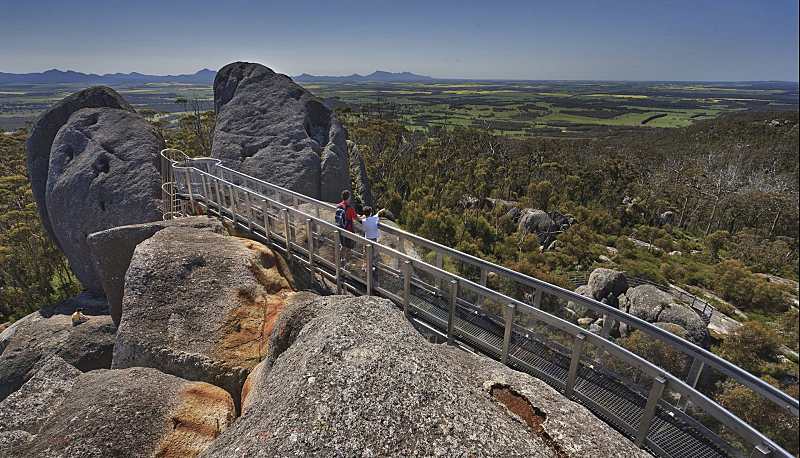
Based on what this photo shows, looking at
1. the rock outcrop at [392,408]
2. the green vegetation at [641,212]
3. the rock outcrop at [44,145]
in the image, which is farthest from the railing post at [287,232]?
the rock outcrop at [44,145]

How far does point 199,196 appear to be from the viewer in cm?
1471

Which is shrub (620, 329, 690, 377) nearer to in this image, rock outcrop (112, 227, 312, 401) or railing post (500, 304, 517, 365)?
railing post (500, 304, 517, 365)

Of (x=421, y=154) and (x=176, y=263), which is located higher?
(x=176, y=263)

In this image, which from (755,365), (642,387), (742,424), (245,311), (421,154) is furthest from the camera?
(421,154)

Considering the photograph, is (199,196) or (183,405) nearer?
(183,405)

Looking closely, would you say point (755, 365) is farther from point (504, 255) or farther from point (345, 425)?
point (345, 425)

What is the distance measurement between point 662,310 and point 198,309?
26.6 meters

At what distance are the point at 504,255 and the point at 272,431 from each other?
101 ft

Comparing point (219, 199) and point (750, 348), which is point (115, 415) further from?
point (750, 348)

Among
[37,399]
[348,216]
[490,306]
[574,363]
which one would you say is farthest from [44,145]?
[574,363]

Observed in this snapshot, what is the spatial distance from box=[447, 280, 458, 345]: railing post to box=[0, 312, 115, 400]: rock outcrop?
10.6m

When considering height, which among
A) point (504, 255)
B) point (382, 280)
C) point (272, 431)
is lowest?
point (504, 255)

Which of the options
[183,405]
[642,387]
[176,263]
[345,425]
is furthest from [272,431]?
[176,263]

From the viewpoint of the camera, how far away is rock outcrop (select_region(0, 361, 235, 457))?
5.33 m
